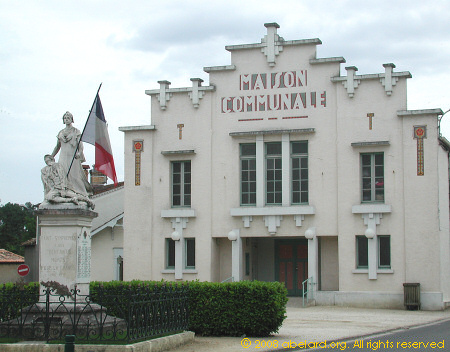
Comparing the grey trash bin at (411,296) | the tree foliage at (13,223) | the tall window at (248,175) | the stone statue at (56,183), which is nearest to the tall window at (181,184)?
the tall window at (248,175)

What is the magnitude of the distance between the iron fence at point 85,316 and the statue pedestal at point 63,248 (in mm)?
312

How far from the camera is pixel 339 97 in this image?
32.2m

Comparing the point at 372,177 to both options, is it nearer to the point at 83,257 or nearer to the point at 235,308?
the point at 235,308

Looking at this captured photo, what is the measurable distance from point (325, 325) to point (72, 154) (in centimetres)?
956

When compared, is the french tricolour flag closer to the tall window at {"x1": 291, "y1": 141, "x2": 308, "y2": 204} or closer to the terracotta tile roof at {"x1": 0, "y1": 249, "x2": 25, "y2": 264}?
the tall window at {"x1": 291, "y1": 141, "x2": 308, "y2": 204}

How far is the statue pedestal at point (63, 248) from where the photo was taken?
16328 mm

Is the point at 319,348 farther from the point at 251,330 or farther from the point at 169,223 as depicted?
the point at 169,223

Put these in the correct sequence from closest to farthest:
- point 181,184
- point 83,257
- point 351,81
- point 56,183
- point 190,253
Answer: point 83,257
point 56,183
point 351,81
point 190,253
point 181,184

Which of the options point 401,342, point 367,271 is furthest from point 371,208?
point 401,342

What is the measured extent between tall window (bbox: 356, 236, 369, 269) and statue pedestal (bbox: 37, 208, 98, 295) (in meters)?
17.1

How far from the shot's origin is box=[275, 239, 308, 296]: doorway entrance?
3381cm

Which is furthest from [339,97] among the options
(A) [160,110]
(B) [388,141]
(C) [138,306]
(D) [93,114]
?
(C) [138,306]

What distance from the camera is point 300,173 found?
107ft

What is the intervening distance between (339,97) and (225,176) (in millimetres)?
5943
